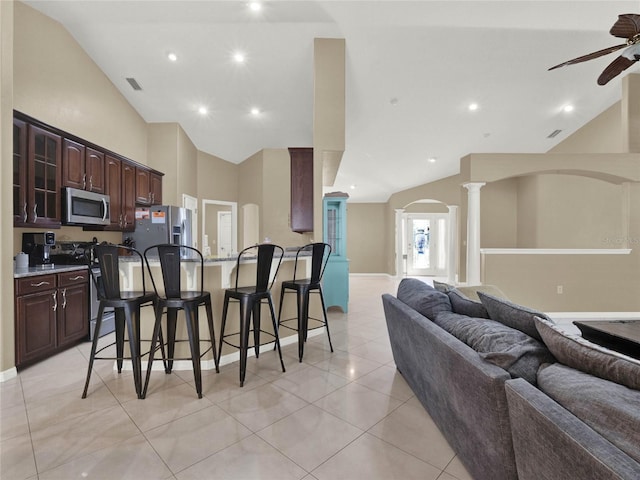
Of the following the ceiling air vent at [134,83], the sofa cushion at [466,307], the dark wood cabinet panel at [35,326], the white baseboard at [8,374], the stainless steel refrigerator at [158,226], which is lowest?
the white baseboard at [8,374]

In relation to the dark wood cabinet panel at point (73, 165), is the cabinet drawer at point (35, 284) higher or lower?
lower

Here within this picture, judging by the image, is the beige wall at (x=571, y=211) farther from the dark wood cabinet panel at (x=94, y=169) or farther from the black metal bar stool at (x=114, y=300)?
the dark wood cabinet panel at (x=94, y=169)

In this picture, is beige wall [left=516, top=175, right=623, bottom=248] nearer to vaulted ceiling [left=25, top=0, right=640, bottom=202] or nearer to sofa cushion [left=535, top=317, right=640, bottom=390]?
vaulted ceiling [left=25, top=0, right=640, bottom=202]

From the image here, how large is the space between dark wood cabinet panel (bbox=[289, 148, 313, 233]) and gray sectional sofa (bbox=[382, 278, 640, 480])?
299 cm

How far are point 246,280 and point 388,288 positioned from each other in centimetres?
504

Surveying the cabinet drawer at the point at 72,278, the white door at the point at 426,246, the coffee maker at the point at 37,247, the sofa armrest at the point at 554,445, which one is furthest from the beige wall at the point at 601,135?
the coffee maker at the point at 37,247

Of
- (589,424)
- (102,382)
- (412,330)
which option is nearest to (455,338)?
(412,330)

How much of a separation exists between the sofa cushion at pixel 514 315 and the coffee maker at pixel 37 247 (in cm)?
419

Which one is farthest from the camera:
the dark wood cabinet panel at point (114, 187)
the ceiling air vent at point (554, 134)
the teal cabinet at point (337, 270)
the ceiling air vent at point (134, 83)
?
the ceiling air vent at point (554, 134)

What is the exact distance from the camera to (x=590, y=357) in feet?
3.59

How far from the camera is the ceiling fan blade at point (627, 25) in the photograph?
2219mm

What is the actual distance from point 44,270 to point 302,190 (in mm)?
3170

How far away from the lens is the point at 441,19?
132 inches

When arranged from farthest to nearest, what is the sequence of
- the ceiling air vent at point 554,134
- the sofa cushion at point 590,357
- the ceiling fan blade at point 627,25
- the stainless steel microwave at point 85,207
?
1. the ceiling air vent at point 554,134
2. the stainless steel microwave at point 85,207
3. the ceiling fan blade at point 627,25
4. the sofa cushion at point 590,357
